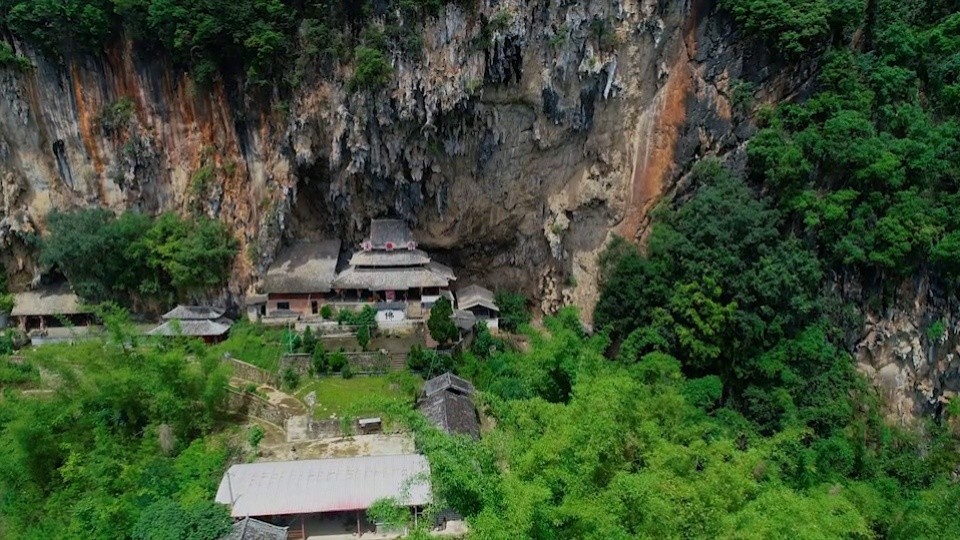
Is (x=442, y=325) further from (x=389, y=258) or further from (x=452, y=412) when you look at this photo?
(x=389, y=258)

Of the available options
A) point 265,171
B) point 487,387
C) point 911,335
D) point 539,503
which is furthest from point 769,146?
point 265,171

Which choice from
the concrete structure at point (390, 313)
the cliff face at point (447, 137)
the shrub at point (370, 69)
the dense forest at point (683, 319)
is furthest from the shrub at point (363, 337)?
the shrub at point (370, 69)

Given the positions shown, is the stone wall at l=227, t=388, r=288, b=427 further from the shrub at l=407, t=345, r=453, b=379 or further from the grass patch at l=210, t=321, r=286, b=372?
the shrub at l=407, t=345, r=453, b=379

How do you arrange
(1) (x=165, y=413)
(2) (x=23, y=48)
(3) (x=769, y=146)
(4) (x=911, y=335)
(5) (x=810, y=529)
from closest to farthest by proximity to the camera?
(5) (x=810, y=529), (1) (x=165, y=413), (4) (x=911, y=335), (3) (x=769, y=146), (2) (x=23, y=48)

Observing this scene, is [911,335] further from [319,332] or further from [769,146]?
[319,332]

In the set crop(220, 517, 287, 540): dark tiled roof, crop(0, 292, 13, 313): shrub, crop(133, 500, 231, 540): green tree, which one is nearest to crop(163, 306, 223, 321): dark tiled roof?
crop(0, 292, 13, 313): shrub
